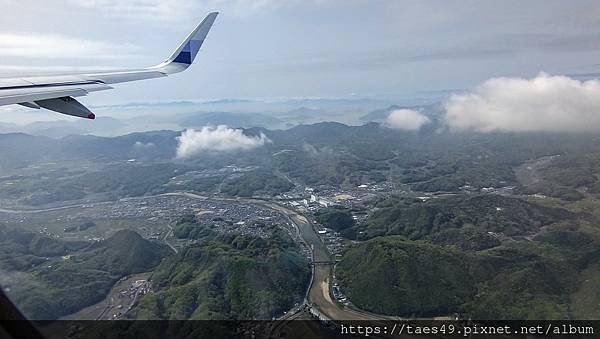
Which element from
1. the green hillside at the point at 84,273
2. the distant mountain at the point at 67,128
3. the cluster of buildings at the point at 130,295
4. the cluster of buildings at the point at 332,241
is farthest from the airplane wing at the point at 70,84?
the distant mountain at the point at 67,128

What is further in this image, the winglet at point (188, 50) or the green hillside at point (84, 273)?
the green hillside at point (84, 273)

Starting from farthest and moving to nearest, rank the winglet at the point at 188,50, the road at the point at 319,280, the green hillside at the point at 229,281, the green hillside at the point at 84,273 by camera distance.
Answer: the road at the point at 319,280
the green hillside at the point at 229,281
the green hillside at the point at 84,273
the winglet at the point at 188,50

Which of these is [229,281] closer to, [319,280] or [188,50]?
[319,280]

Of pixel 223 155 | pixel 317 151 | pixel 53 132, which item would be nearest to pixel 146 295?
pixel 223 155

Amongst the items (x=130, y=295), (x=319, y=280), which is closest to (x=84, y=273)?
(x=130, y=295)

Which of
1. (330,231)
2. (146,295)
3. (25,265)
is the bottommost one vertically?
(330,231)

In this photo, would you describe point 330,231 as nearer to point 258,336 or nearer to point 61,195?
point 258,336

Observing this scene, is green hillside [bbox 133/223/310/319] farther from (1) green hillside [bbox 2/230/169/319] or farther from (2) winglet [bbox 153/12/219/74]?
(2) winglet [bbox 153/12/219/74]

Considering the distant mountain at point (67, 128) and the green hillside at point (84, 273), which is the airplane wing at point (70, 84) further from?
the distant mountain at point (67, 128)
